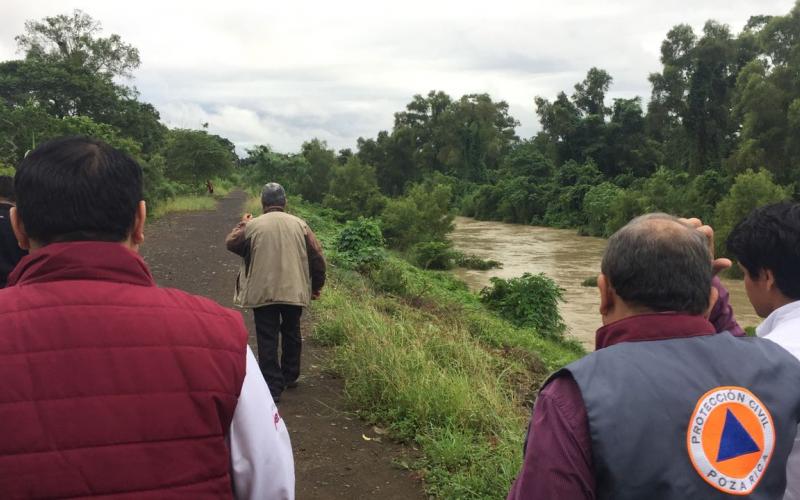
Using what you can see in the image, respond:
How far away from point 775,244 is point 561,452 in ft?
3.67

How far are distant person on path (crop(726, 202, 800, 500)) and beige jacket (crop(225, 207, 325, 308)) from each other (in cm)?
338

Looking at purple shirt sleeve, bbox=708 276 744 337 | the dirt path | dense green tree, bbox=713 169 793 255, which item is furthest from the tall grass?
dense green tree, bbox=713 169 793 255

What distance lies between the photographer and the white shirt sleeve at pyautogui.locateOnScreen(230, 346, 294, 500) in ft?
4.62

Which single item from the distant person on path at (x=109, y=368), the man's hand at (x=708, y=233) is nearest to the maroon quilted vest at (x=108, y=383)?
the distant person on path at (x=109, y=368)

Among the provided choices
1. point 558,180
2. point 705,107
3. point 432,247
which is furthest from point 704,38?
point 432,247

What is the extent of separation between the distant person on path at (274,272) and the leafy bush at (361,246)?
8.04 metres

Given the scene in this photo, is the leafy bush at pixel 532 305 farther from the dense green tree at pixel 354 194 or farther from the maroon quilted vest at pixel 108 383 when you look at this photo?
the dense green tree at pixel 354 194

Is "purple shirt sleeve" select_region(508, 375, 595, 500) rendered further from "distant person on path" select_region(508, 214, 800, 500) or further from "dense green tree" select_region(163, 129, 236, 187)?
"dense green tree" select_region(163, 129, 236, 187)

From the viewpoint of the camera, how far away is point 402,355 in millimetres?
5230

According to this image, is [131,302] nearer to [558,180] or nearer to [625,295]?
[625,295]

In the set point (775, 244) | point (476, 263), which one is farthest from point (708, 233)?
point (476, 263)

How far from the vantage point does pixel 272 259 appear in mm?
4902

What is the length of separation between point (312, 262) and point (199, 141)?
28762 mm

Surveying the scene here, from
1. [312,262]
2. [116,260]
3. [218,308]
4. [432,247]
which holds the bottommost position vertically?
[432,247]
